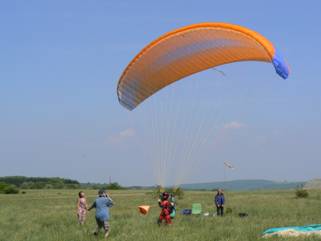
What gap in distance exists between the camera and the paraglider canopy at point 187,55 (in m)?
12.1

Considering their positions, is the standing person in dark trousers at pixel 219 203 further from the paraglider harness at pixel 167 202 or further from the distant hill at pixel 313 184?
the distant hill at pixel 313 184

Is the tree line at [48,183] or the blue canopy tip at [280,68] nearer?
the blue canopy tip at [280,68]

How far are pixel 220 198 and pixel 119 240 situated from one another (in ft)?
26.6

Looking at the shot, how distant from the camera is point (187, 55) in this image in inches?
561

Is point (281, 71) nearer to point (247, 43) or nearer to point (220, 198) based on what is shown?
point (247, 43)

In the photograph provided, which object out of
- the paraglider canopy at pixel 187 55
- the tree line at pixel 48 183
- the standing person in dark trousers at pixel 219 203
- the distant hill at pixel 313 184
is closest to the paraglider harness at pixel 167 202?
the paraglider canopy at pixel 187 55

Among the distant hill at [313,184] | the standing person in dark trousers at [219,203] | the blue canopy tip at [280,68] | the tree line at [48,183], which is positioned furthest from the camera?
the tree line at [48,183]

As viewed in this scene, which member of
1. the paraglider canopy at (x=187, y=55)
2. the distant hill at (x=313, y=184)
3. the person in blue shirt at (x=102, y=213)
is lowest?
the person in blue shirt at (x=102, y=213)

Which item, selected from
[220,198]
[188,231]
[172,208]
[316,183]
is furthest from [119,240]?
[316,183]

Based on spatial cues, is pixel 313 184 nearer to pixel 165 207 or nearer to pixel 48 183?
pixel 165 207

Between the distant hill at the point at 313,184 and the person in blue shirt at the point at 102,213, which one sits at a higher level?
the distant hill at the point at 313,184

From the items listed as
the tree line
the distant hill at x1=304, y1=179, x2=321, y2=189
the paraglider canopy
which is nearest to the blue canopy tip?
the paraglider canopy

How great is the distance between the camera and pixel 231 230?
1286cm

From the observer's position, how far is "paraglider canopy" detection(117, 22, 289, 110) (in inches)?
477
